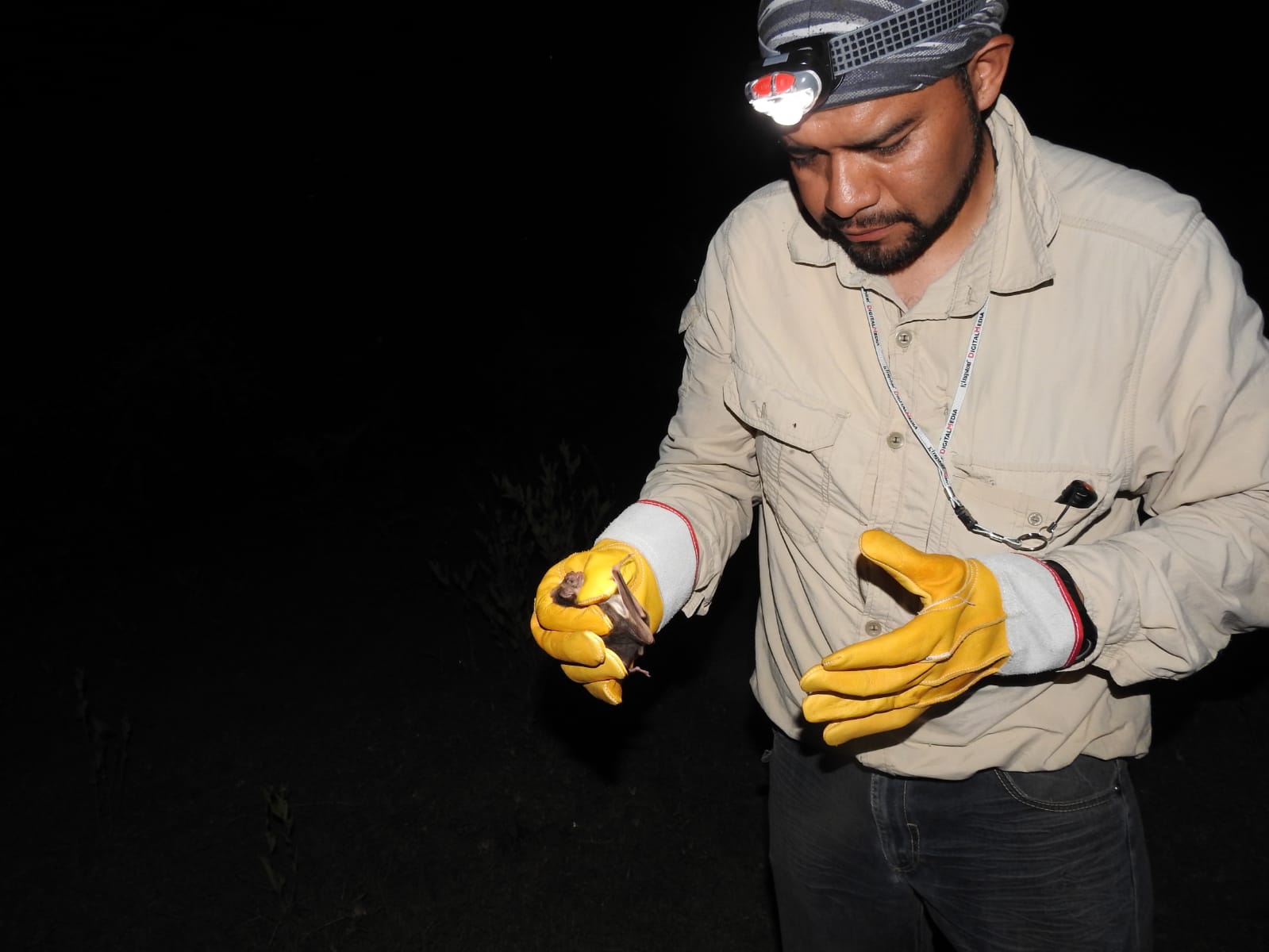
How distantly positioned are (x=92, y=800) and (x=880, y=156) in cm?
350

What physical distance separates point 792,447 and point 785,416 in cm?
6

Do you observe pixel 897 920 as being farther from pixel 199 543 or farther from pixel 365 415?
pixel 365 415

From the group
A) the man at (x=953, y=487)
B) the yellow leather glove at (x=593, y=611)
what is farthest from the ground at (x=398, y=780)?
the yellow leather glove at (x=593, y=611)

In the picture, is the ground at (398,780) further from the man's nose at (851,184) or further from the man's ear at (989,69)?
the man's ear at (989,69)

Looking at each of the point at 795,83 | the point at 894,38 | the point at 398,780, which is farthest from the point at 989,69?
the point at 398,780

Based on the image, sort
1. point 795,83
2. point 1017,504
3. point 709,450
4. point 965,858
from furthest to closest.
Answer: point 709,450
point 965,858
point 1017,504
point 795,83

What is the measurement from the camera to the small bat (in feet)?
4.97

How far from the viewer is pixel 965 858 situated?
1585 mm

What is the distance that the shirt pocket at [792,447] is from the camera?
1.58m

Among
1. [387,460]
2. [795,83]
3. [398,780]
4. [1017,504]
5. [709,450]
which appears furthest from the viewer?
[387,460]

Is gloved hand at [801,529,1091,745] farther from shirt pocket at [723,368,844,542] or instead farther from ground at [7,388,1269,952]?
ground at [7,388,1269,952]

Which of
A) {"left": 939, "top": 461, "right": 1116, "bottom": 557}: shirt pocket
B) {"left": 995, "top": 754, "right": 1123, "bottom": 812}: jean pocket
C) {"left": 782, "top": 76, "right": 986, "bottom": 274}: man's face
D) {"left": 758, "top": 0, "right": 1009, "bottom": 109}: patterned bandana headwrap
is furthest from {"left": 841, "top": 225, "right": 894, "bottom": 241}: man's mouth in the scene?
{"left": 995, "top": 754, "right": 1123, "bottom": 812}: jean pocket

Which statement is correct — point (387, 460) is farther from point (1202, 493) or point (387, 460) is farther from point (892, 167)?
point (1202, 493)

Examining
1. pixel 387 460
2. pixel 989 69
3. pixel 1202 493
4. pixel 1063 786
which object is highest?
pixel 989 69
